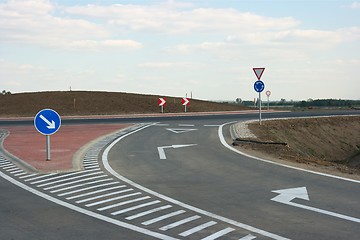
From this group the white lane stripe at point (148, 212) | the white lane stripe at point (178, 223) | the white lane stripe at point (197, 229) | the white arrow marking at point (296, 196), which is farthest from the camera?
the white arrow marking at point (296, 196)

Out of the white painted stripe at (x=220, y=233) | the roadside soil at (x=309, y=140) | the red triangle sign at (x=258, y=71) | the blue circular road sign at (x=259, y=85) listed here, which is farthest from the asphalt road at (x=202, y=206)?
the red triangle sign at (x=258, y=71)

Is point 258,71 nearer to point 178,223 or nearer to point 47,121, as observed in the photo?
point 47,121

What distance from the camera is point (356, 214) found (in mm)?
7414

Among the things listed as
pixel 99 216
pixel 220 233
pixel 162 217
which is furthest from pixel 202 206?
pixel 99 216

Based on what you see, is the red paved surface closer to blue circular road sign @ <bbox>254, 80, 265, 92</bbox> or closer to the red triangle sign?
blue circular road sign @ <bbox>254, 80, 265, 92</bbox>

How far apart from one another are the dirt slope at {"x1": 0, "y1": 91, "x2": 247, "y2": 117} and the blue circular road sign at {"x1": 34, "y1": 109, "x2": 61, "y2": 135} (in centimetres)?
3638

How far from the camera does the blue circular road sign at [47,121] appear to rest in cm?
1308

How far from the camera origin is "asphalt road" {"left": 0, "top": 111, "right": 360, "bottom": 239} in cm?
648

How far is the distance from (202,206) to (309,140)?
2051 centimetres

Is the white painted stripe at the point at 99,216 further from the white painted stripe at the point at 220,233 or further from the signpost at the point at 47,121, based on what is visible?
the signpost at the point at 47,121

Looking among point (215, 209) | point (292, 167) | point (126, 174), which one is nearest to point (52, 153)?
point (126, 174)

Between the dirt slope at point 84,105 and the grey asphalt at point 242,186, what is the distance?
120ft

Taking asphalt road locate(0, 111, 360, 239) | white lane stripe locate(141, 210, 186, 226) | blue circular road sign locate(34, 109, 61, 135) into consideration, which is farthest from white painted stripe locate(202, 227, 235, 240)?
blue circular road sign locate(34, 109, 61, 135)

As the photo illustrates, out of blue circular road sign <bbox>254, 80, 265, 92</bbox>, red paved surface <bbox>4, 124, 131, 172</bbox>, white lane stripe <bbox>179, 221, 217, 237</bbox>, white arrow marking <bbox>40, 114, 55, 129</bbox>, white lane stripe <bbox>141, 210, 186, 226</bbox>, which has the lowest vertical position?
white lane stripe <bbox>179, 221, 217, 237</bbox>
